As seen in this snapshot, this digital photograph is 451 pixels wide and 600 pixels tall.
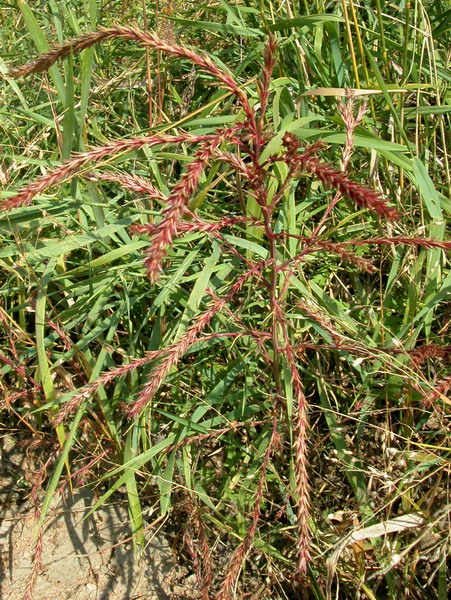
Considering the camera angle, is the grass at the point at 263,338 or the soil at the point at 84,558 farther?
the soil at the point at 84,558

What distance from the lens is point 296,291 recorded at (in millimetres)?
1812

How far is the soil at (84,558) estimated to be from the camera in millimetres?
1720

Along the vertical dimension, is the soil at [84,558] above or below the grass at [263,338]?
below

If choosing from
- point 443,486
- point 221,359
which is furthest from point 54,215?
point 443,486

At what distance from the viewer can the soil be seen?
172 cm

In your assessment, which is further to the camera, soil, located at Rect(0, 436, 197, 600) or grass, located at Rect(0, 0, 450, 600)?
soil, located at Rect(0, 436, 197, 600)

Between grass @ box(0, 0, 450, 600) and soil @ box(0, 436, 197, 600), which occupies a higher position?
grass @ box(0, 0, 450, 600)

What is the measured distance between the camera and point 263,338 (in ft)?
4.94

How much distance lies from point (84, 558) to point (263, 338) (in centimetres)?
78

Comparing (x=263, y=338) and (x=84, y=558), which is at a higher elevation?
(x=263, y=338)

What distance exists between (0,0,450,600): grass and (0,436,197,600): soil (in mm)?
68

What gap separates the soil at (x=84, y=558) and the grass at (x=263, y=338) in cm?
7

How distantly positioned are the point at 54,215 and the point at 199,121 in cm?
46

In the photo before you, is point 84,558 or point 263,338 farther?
point 84,558
